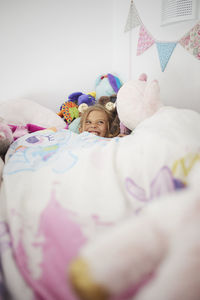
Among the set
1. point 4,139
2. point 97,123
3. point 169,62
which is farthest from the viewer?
point 97,123

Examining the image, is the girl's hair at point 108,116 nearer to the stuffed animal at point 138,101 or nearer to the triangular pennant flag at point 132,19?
the stuffed animal at point 138,101

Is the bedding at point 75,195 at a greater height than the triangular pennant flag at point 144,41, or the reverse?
the triangular pennant flag at point 144,41

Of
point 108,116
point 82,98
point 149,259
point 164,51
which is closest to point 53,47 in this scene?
point 82,98

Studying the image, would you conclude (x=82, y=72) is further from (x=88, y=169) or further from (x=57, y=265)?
(x=57, y=265)

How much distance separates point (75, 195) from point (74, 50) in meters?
1.44

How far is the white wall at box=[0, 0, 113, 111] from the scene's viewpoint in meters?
1.35

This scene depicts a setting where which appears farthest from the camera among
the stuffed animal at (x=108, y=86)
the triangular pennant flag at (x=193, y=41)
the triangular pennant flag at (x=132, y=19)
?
the stuffed animal at (x=108, y=86)

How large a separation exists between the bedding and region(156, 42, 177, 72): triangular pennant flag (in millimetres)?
688

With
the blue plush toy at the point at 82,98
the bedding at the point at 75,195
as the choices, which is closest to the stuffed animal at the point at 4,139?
the bedding at the point at 75,195

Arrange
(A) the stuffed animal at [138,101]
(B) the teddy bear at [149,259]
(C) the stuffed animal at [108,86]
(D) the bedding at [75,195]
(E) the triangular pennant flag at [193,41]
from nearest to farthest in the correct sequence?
(B) the teddy bear at [149,259]
(D) the bedding at [75,195]
(A) the stuffed animal at [138,101]
(E) the triangular pennant flag at [193,41]
(C) the stuffed animal at [108,86]

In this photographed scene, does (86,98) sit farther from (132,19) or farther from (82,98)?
(132,19)

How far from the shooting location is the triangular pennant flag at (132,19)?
52.0 inches

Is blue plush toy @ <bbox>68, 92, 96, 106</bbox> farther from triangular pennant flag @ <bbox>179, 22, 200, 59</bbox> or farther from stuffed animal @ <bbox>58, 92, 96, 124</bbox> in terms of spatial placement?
triangular pennant flag @ <bbox>179, 22, 200, 59</bbox>

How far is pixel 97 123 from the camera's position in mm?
1241
